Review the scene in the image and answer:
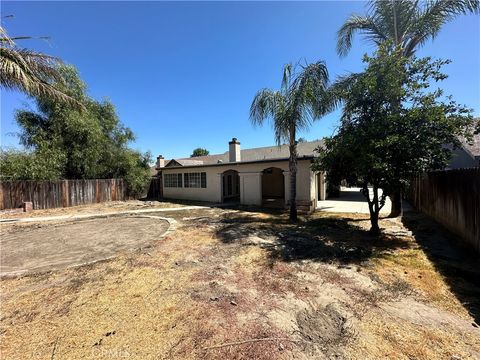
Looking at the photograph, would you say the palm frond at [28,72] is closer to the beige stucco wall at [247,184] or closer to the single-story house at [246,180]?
the single-story house at [246,180]

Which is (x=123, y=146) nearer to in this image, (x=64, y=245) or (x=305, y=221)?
(x=64, y=245)

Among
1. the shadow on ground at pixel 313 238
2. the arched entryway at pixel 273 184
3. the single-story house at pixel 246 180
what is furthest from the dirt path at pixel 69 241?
the arched entryway at pixel 273 184

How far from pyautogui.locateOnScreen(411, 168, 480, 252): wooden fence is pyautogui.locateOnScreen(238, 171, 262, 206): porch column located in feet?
26.8

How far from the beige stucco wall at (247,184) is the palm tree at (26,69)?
9.65 m

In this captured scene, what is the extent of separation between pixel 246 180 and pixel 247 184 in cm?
27

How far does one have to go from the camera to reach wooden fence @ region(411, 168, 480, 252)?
526 centimetres

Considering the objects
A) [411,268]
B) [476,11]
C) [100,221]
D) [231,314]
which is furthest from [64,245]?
[476,11]

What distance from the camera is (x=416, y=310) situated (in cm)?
318

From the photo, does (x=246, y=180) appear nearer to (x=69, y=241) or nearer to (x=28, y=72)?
(x=69, y=241)

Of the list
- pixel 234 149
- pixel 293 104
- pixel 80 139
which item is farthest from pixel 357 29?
pixel 80 139

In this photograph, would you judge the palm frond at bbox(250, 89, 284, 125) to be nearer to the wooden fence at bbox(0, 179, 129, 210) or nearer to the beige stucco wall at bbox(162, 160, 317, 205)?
the beige stucco wall at bbox(162, 160, 317, 205)

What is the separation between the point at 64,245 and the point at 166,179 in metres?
13.6

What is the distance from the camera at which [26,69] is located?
5.88 meters

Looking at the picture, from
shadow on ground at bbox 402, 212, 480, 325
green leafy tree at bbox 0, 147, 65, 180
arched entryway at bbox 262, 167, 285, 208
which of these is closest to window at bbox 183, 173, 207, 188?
arched entryway at bbox 262, 167, 285, 208
